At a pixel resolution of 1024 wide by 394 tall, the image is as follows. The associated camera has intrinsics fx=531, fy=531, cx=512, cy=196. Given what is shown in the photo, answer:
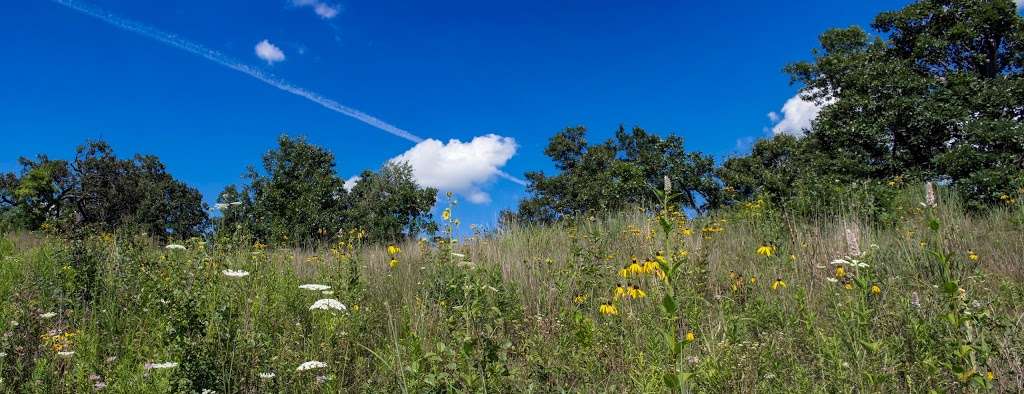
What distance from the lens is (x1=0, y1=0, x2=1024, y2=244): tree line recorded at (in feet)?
39.5

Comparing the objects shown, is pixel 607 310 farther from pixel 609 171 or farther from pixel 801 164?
pixel 609 171

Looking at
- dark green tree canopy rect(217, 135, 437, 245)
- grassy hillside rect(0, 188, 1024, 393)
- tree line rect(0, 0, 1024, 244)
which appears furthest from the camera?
dark green tree canopy rect(217, 135, 437, 245)

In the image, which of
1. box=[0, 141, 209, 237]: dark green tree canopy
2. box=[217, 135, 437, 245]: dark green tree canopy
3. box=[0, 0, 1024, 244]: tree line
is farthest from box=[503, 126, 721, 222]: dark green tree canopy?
box=[0, 141, 209, 237]: dark green tree canopy

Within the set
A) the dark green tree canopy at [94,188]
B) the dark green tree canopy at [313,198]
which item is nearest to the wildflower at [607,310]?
the dark green tree canopy at [313,198]

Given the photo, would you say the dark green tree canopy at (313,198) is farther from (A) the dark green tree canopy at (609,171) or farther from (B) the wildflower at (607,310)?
(B) the wildflower at (607,310)

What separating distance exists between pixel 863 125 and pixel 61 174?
149 ft

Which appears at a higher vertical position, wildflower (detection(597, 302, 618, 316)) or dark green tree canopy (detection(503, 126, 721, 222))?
dark green tree canopy (detection(503, 126, 721, 222))

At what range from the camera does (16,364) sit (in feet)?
11.6

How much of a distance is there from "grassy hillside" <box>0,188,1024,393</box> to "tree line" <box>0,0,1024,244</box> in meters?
0.93

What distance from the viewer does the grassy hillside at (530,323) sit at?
2.64 meters

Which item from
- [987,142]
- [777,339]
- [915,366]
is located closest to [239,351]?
[777,339]

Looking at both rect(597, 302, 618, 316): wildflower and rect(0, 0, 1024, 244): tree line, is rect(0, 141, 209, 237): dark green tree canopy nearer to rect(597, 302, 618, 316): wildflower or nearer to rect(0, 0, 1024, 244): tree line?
rect(0, 0, 1024, 244): tree line

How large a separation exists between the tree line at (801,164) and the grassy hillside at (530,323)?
0.93 m

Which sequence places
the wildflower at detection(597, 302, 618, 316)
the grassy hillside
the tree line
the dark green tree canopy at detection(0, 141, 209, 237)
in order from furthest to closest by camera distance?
the dark green tree canopy at detection(0, 141, 209, 237) → the tree line → the wildflower at detection(597, 302, 618, 316) → the grassy hillside
